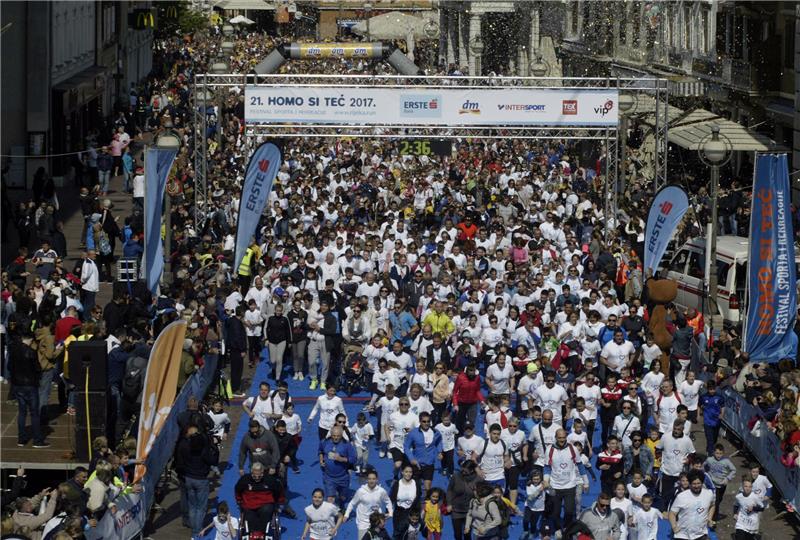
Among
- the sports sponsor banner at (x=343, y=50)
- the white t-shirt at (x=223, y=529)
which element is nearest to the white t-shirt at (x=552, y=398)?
the white t-shirt at (x=223, y=529)

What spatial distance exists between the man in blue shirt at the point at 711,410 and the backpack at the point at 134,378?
7.08 metres

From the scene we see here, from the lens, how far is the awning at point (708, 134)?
40344 millimetres

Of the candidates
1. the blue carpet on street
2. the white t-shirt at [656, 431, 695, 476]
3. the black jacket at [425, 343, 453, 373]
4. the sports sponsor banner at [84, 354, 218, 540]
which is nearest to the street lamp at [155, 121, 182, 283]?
the blue carpet on street

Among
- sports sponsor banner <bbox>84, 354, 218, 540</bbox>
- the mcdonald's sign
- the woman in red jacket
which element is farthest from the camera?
the mcdonald's sign

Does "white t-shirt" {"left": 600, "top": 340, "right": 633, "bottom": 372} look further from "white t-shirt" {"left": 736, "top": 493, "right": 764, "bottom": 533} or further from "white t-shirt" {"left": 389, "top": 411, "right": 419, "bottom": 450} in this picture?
"white t-shirt" {"left": 736, "top": 493, "right": 764, "bottom": 533}

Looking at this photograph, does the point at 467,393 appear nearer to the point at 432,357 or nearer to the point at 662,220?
the point at 432,357

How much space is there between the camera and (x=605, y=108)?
3553cm

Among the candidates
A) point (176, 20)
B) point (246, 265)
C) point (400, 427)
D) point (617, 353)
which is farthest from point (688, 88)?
point (176, 20)

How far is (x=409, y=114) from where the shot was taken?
3572cm

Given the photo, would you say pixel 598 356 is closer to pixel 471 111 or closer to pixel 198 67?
pixel 471 111

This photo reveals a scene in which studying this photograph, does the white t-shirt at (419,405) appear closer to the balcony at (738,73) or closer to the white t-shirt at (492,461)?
the white t-shirt at (492,461)

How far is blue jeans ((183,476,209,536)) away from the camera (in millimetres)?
19438

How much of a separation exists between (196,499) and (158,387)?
54.4 inches

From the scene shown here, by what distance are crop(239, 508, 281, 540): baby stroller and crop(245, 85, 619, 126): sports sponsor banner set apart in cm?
1757
